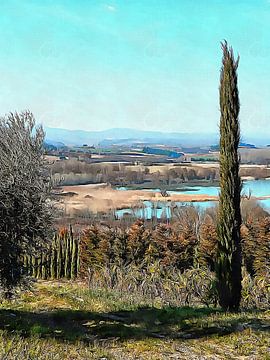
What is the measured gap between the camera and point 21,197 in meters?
6.98

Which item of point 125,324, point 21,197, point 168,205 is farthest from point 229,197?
point 168,205

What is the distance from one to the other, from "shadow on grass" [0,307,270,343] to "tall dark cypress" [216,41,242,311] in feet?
2.85

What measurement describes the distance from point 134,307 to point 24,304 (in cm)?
241

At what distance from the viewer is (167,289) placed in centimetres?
1232

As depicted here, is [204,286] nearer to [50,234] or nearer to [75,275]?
[50,234]

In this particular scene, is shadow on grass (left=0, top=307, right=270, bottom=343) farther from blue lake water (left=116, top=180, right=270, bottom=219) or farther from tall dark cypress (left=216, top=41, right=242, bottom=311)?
blue lake water (left=116, top=180, right=270, bottom=219)

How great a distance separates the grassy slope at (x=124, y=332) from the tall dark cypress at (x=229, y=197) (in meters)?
0.83

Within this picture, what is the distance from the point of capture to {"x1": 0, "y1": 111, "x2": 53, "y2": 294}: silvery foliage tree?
22.8 ft

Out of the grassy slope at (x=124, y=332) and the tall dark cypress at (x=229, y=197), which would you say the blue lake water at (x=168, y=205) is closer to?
the tall dark cypress at (x=229, y=197)

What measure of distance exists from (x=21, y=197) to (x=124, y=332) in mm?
2640

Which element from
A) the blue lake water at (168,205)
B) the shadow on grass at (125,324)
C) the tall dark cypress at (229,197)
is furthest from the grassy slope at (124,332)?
the blue lake water at (168,205)

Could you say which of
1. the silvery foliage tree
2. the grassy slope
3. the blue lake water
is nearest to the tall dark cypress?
the grassy slope

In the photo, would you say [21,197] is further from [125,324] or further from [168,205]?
[168,205]

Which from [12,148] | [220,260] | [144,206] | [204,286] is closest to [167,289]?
[204,286]
